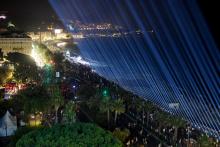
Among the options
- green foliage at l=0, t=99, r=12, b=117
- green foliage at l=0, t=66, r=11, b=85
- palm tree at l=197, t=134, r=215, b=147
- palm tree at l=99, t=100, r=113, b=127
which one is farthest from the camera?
green foliage at l=0, t=66, r=11, b=85

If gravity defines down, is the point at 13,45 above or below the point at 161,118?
above

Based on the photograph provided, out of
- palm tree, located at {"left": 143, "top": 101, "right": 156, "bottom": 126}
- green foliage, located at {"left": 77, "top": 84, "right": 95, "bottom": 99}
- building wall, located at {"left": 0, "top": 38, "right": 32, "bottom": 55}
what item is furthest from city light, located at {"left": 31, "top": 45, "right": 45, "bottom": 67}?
palm tree, located at {"left": 143, "top": 101, "right": 156, "bottom": 126}

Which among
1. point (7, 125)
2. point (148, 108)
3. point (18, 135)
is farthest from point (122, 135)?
point (148, 108)

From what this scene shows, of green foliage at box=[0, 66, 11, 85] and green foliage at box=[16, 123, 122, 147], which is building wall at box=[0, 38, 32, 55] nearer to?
green foliage at box=[0, 66, 11, 85]

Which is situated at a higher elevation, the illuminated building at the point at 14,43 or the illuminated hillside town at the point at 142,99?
the illuminated building at the point at 14,43

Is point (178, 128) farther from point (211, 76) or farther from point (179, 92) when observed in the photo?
point (179, 92)

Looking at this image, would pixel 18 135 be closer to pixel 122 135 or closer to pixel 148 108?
pixel 122 135

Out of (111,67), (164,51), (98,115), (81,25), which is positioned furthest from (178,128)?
(81,25)

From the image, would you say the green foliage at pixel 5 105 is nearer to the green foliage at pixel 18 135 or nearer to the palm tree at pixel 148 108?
the green foliage at pixel 18 135

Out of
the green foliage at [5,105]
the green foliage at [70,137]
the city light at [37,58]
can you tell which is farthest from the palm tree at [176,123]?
the city light at [37,58]
